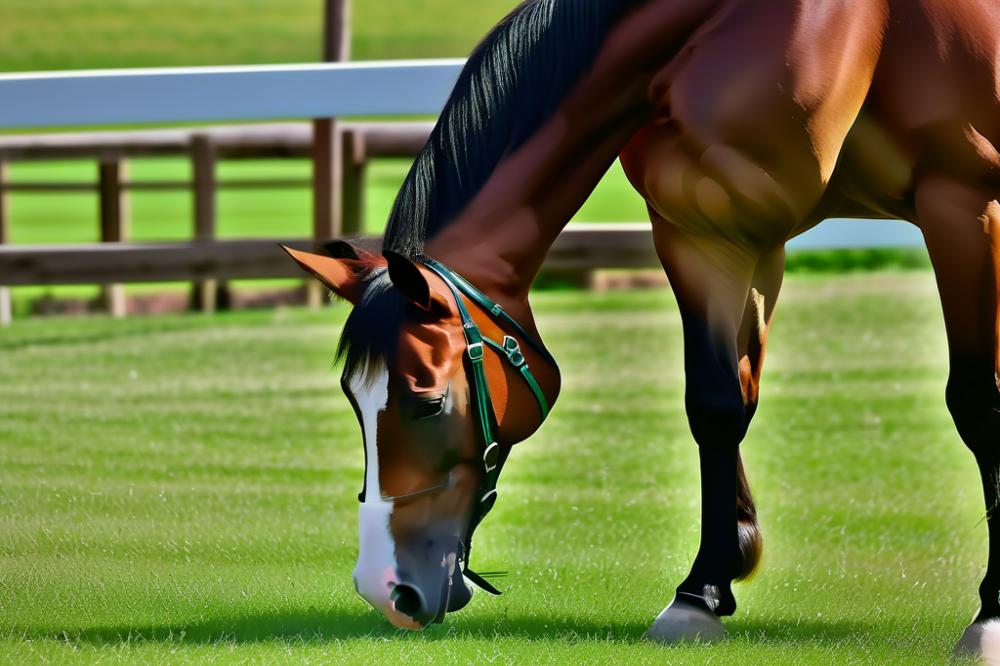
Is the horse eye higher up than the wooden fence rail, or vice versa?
the wooden fence rail

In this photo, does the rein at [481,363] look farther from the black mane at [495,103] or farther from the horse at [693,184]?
the black mane at [495,103]

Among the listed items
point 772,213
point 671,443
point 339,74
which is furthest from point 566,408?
point 772,213

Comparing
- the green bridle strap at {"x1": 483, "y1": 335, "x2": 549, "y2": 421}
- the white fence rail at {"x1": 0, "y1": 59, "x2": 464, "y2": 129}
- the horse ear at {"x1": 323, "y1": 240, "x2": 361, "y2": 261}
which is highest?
the white fence rail at {"x1": 0, "y1": 59, "x2": 464, "y2": 129}

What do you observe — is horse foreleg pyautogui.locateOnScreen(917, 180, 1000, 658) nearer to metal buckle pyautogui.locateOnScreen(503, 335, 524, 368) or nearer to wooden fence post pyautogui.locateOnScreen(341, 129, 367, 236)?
metal buckle pyautogui.locateOnScreen(503, 335, 524, 368)

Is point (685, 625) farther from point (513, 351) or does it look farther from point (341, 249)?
point (341, 249)

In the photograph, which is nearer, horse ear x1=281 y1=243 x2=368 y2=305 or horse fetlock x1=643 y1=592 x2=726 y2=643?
horse ear x1=281 y1=243 x2=368 y2=305

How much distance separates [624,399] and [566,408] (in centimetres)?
36

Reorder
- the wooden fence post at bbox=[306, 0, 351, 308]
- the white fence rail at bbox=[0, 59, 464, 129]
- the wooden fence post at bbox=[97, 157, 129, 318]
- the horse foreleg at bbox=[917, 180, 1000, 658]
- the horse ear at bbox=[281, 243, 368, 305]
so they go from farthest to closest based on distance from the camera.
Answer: the wooden fence post at bbox=[97, 157, 129, 318] → the wooden fence post at bbox=[306, 0, 351, 308] → the white fence rail at bbox=[0, 59, 464, 129] → the horse foreleg at bbox=[917, 180, 1000, 658] → the horse ear at bbox=[281, 243, 368, 305]

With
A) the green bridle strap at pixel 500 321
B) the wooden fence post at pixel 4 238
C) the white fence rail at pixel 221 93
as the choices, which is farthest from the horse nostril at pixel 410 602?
the wooden fence post at pixel 4 238

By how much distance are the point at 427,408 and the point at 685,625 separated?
0.91 meters

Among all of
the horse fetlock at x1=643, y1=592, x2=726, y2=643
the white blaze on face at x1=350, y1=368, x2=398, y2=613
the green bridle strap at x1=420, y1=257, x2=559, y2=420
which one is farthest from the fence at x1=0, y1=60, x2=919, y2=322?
the horse fetlock at x1=643, y1=592, x2=726, y2=643

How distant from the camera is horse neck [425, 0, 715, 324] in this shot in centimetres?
339

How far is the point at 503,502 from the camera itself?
5.71 meters

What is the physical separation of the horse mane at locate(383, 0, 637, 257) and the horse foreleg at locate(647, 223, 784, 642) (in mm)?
513
